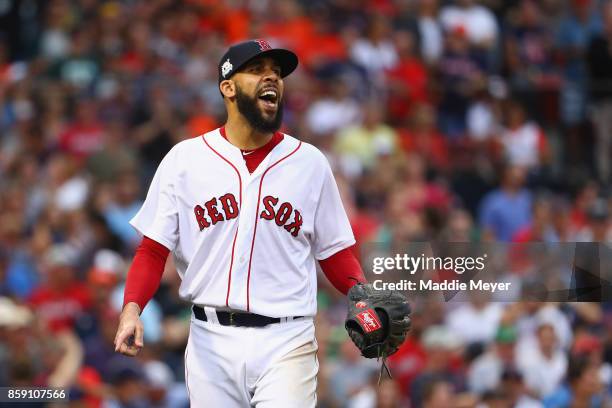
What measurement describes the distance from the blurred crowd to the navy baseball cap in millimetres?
3381

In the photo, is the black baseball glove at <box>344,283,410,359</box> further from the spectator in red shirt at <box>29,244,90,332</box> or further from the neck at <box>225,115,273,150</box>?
the spectator in red shirt at <box>29,244,90,332</box>

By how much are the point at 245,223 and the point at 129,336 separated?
678 millimetres

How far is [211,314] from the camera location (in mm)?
5141

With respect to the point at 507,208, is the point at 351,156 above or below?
above

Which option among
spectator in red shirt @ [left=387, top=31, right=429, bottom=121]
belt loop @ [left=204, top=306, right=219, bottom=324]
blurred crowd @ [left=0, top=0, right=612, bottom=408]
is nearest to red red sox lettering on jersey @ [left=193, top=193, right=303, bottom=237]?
belt loop @ [left=204, top=306, right=219, bottom=324]

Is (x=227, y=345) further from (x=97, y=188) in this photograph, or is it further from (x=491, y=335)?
(x=97, y=188)

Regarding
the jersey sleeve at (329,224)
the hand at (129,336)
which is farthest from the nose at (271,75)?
the hand at (129,336)

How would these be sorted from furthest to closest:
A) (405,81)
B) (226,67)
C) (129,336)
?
(405,81) → (226,67) → (129,336)

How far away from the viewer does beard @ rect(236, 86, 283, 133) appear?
518 cm

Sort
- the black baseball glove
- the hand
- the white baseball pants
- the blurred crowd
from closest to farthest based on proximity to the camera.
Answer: the hand
the black baseball glove
the white baseball pants
the blurred crowd

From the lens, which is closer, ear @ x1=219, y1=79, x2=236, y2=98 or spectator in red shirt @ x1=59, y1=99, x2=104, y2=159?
ear @ x1=219, y1=79, x2=236, y2=98

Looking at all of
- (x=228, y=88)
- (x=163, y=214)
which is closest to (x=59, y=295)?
(x=163, y=214)

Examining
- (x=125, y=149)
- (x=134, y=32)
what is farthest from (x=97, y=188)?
(x=134, y=32)

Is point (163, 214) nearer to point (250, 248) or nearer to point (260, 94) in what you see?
point (250, 248)
